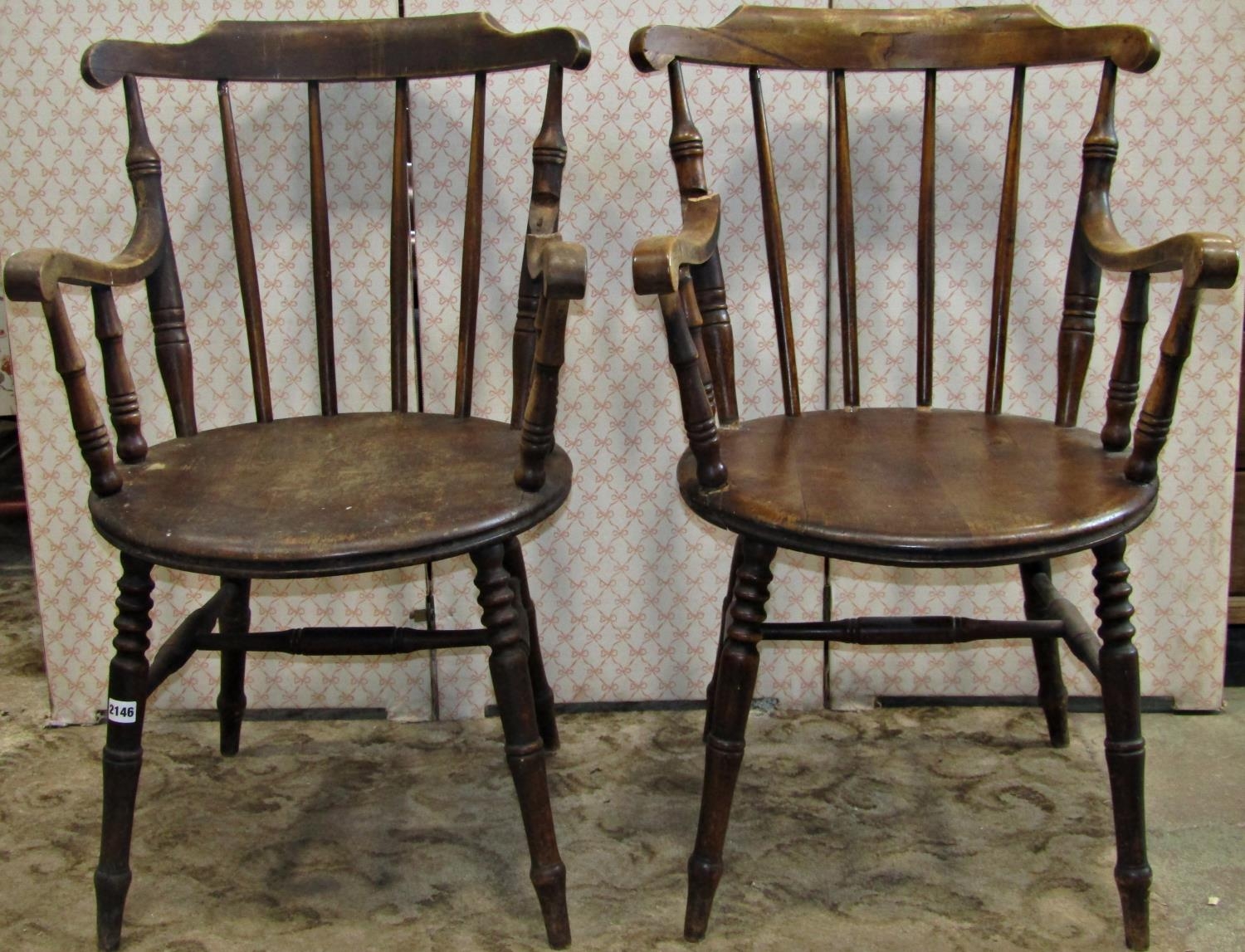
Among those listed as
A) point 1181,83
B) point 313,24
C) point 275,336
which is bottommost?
point 275,336

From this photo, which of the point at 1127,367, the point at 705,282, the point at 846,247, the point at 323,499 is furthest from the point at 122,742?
the point at 1127,367

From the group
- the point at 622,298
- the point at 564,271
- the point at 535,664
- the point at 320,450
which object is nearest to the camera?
the point at 564,271

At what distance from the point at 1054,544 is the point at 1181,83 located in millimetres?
900

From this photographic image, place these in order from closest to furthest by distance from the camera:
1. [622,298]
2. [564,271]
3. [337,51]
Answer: [564,271]
[337,51]
[622,298]

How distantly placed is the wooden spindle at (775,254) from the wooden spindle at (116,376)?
31.2 inches

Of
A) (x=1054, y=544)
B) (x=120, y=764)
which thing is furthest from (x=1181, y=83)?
(x=120, y=764)

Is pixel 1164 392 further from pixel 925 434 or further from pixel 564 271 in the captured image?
pixel 564 271

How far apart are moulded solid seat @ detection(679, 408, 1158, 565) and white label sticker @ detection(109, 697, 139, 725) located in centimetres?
65

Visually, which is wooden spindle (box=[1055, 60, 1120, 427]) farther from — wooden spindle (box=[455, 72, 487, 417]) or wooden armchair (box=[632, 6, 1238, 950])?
wooden spindle (box=[455, 72, 487, 417])

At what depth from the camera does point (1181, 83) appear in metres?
1.62

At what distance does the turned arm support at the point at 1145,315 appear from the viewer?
1072 millimetres

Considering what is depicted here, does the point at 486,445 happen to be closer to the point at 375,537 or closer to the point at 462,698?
the point at 375,537

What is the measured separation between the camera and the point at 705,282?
1414 millimetres

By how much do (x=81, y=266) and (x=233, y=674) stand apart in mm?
704
